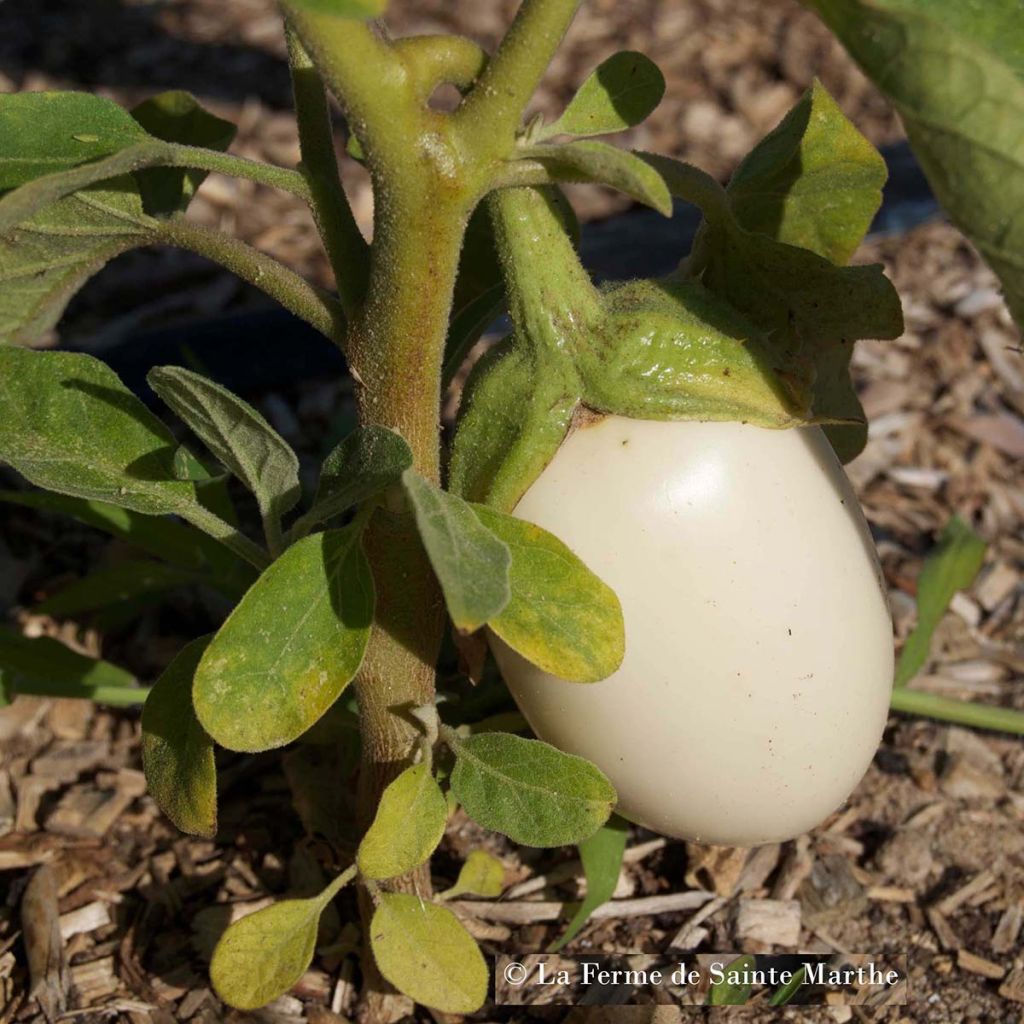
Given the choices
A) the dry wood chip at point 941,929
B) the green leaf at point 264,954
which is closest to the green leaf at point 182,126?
the green leaf at point 264,954

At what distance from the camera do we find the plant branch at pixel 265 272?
2.64 ft

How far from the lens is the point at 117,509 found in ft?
3.59

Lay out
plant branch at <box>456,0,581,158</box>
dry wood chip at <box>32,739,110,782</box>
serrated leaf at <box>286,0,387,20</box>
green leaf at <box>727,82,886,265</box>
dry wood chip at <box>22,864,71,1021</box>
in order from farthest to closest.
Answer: dry wood chip at <box>32,739,110,782</box>, dry wood chip at <box>22,864,71,1021</box>, green leaf at <box>727,82,886,265</box>, plant branch at <box>456,0,581,158</box>, serrated leaf at <box>286,0,387,20</box>

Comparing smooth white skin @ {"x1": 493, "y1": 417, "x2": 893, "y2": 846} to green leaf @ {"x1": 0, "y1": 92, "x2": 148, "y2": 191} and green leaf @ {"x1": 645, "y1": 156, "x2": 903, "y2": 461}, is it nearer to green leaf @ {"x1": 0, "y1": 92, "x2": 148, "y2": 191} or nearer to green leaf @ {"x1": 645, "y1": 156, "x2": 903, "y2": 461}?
green leaf @ {"x1": 645, "y1": 156, "x2": 903, "y2": 461}

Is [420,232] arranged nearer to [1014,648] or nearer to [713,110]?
[1014,648]

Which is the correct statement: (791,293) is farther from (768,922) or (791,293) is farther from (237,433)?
(768,922)

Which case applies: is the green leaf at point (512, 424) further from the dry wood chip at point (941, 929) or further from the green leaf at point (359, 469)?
the dry wood chip at point (941, 929)

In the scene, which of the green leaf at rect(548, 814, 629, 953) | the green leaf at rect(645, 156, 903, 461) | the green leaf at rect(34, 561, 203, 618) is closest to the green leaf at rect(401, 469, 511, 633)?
the green leaf at rect(645, 156, 903, 461)

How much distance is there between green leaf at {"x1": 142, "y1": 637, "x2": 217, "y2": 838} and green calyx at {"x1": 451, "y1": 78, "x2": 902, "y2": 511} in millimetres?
193

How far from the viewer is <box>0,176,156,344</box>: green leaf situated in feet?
2.63

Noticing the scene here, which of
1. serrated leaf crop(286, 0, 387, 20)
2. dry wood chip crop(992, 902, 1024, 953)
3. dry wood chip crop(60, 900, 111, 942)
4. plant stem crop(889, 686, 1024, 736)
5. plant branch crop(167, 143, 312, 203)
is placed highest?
serrated leaf crop(286, 0, 387, 20)

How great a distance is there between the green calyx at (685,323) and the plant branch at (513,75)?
0.08 meters

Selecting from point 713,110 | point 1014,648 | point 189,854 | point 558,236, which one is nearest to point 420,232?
point 558,236

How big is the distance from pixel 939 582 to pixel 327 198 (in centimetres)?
66
